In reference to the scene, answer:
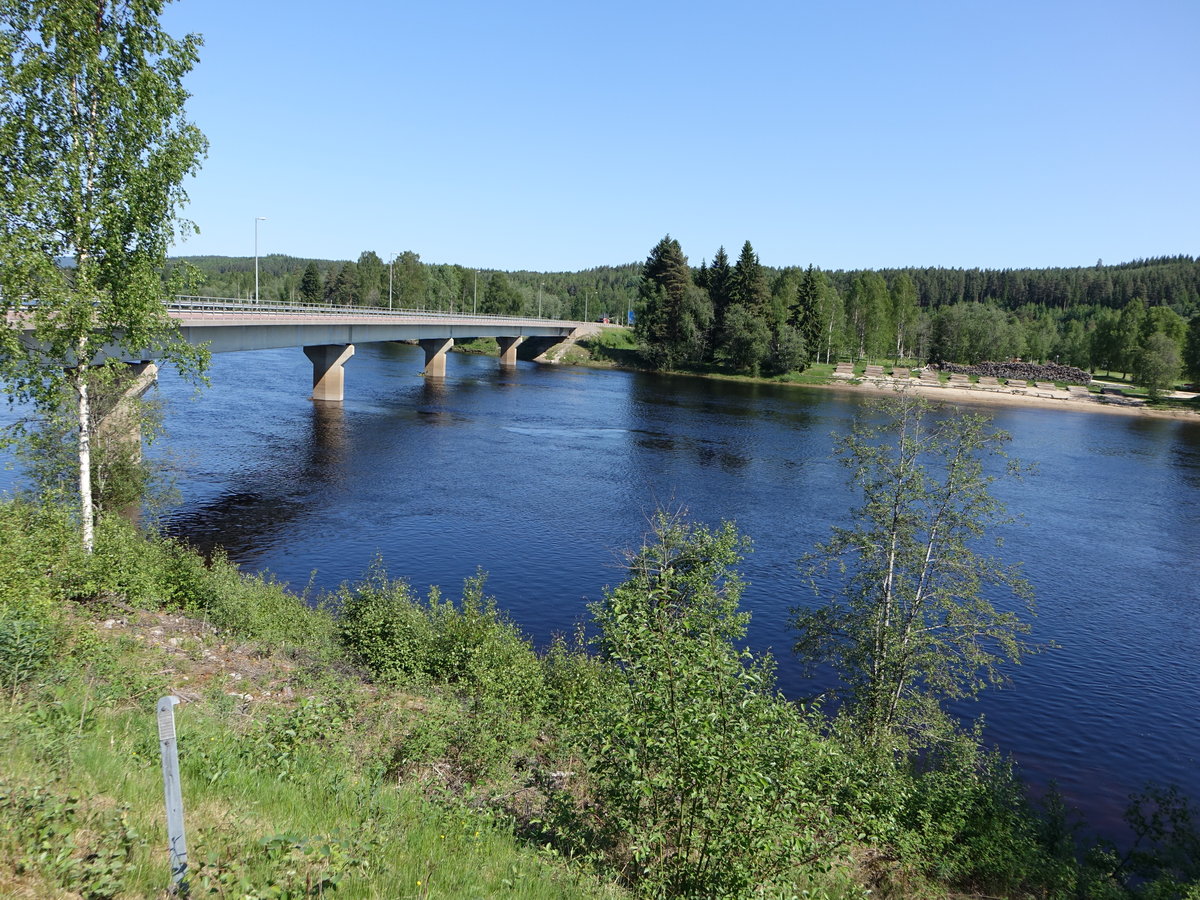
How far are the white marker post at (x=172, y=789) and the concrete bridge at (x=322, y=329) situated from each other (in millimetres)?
20685

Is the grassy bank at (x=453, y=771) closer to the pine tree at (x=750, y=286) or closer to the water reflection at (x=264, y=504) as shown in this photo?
the water reflection at (x=264, y=504)

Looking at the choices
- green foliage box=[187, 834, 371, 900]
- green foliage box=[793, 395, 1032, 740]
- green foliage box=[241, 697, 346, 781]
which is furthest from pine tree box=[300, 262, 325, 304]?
green foliage box=[187, 834, 371, 900]

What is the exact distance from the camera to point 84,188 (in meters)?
20.5

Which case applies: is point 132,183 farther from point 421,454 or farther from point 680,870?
point 421,454

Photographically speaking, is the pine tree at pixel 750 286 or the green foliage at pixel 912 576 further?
the pine tree at pixel 750 286

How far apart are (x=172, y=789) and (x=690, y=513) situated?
37460 mm

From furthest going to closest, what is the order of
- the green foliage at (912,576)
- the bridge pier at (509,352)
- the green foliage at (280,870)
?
1. the bridge pier at (509,352)
2. the green foliage at (912,576)
3. the green foliage at (280,870)

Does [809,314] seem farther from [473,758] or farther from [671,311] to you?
[473,758]

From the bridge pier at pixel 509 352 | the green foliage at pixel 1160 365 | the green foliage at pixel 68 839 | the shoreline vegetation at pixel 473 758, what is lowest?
the shoreline vegetation at pixel 473 758

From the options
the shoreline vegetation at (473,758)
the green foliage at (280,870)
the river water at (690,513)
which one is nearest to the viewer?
the green foliage at (280,870)

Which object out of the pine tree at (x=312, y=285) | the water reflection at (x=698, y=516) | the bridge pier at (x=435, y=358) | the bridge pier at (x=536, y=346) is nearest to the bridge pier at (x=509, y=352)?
the bridge pier at (x=536, y=346)

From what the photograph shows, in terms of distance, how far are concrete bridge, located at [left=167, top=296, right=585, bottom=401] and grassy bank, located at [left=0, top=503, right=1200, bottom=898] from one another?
11.6 metres

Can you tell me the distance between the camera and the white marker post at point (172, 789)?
6.00m

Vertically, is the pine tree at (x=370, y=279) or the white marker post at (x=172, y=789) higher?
the pine tree at (x=370, y=279)
